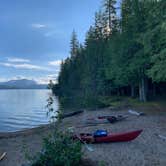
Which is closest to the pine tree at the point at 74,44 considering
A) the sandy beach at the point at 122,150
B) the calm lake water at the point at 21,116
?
the calm lake water at the point at 21,116

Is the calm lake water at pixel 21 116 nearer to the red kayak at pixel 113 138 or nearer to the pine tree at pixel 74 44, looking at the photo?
the red kayak at pixel 113 138

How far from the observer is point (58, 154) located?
7.58 meters

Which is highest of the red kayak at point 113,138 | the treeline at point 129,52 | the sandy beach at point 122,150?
the treeline at point 129,52

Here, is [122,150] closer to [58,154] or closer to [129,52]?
[58,154]

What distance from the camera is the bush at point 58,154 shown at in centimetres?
742

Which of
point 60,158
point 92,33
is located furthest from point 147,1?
point 92,33

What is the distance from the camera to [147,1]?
22594 mm

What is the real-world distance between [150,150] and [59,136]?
426cm

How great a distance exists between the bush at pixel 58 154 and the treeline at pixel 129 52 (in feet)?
6.31

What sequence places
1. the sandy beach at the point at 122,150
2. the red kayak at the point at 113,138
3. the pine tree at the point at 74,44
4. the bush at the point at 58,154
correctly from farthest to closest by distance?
the pine tree at the point at 74,44, the red kayak at the point at 113,138, the sandy beach at the point at 122,150, the bush at the point at 58,154

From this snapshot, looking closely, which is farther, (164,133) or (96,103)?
(96,103)

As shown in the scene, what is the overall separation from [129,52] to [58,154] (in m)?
24.0

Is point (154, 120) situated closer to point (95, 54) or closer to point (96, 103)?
point (96, 103)

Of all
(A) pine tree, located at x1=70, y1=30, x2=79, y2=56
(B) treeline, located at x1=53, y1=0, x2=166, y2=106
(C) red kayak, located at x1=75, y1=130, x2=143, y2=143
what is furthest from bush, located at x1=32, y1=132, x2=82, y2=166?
(A) pine tree, located at x1=70, y1=30, x2=79, y2=56
